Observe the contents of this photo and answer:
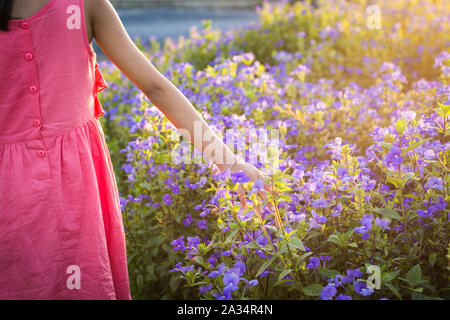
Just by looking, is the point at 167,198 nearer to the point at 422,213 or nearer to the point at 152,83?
the point at 152,83

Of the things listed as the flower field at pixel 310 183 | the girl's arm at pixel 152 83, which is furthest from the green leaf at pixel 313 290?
the girl's arm at pixel 152 83

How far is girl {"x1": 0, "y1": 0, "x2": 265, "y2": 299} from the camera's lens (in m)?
1.44

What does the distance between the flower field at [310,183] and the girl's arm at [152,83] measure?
0.08 metres

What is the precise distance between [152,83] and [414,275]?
1.06 meters

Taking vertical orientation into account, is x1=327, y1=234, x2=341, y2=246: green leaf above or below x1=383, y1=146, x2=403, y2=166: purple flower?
below

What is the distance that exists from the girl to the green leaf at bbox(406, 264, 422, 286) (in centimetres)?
58

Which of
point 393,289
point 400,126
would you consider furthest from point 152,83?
point 393,289

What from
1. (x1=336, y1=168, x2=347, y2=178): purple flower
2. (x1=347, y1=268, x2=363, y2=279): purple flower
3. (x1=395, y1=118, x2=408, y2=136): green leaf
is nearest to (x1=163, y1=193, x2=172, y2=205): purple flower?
(x1=336, y1=168, x2=347, y2=178): purple flower

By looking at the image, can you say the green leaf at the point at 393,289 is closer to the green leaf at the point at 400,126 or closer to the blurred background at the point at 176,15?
the green leaf at the point at 400,126

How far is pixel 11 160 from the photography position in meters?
1.46

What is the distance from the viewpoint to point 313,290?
150 centimetres

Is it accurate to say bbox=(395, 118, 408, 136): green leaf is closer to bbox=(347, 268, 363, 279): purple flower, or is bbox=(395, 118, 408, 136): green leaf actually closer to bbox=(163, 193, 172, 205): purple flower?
bbox=(347, 268, 363, 279): purple flower
